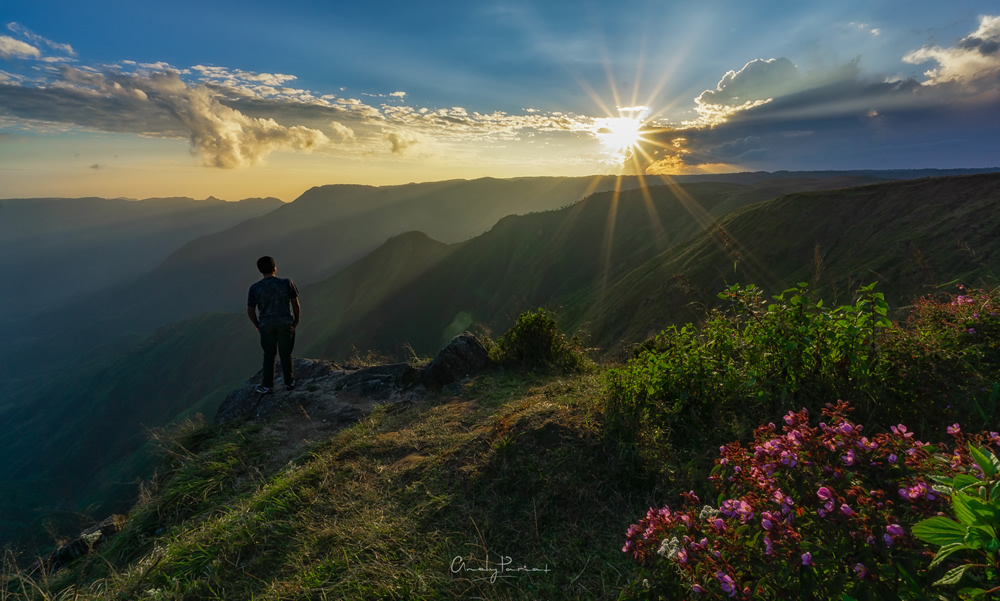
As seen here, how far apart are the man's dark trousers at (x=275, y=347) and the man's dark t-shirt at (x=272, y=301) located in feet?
0.48

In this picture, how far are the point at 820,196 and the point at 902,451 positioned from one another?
4758 centimetres

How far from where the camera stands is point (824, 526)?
173 centimetres

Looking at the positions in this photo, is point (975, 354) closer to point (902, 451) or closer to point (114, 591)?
point (902, 451)

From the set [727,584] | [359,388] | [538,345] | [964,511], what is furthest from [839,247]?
[727,584]

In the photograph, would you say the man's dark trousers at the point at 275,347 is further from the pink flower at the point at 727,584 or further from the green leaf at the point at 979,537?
the green leaf at the point at 979,537

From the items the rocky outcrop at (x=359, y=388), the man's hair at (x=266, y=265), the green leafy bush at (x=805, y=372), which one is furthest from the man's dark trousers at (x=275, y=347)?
the green leafy bush at (x=805, y=372)

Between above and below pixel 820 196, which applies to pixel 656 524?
below

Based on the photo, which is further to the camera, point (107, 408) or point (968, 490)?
point (107, 408)

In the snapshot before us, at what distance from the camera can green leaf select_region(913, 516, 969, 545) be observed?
125cm

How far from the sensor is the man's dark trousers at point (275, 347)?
806 cm

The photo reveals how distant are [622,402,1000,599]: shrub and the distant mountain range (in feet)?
8.82

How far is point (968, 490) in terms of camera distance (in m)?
1.45

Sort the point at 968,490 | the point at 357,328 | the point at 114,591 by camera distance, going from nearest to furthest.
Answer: the point at 968,490 < the point at 114,591 < the point at 357,328

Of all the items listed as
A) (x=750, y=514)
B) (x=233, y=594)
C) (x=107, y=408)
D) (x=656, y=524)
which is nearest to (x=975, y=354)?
(x=750, y=514)
